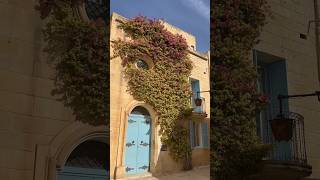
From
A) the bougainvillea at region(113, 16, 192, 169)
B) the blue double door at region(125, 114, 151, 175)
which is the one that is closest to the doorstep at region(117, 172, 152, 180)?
the blue double door at region(125, 114, 151, 175)

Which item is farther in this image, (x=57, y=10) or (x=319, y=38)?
(x=319, y=38)

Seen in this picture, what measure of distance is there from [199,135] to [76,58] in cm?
105

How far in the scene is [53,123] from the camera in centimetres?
266

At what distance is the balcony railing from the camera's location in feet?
10.5

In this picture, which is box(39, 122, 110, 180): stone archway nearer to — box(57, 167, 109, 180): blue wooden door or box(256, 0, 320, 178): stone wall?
box(57, 167, 109, 180): blue wooden door

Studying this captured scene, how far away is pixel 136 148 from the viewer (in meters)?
1.72

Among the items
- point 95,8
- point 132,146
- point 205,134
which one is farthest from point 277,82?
point 132,146

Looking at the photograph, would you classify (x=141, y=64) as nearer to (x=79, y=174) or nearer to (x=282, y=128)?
(x=79, y=174)

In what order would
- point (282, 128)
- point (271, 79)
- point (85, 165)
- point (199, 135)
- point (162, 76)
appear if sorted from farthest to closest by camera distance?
point (271, 79) → point (282, 128) → point (85, 165) → point (199, 135) → point (162, 76)

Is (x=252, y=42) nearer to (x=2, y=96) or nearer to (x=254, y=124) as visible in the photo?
(x=254, y=124)

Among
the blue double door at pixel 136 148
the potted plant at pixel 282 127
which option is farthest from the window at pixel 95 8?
the potted plant at pixel 282 127

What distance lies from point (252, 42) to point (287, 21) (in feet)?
1.38

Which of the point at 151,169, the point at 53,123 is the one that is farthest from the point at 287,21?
the point at 151,169

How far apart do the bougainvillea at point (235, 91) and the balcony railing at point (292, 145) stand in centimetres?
11
